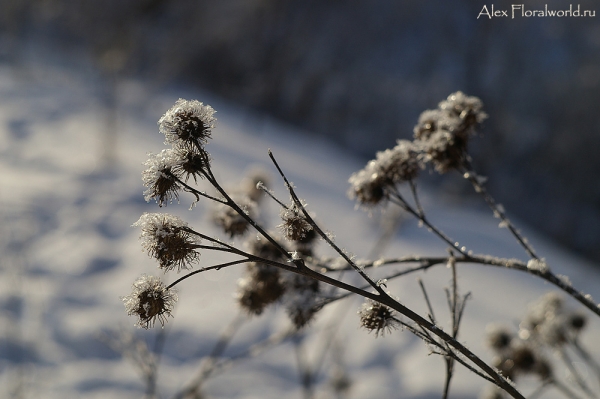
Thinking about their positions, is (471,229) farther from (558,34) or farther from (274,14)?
(274,14)

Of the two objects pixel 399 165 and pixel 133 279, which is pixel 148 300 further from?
pixel 133 279

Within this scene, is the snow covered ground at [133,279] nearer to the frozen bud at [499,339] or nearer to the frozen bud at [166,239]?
the frozen bud at [499,339]

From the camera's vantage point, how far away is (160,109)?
898cm

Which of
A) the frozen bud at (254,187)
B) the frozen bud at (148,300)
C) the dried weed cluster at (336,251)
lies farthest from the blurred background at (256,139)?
the frozen bud at (148,300)

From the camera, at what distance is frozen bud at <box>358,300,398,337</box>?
2.15ft

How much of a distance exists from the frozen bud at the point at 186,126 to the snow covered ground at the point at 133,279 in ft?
1.78

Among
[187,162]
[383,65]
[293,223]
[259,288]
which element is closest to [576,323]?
[259,288]

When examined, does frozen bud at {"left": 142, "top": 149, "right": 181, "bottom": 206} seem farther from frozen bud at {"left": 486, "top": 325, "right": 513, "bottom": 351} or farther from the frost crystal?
frozen bud at {"left": 486, "top": 325, "right": 513, "bottom": 351}

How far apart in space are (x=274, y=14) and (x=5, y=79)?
19.7 feet

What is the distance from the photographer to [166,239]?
60 cm

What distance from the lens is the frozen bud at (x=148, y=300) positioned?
600 mm

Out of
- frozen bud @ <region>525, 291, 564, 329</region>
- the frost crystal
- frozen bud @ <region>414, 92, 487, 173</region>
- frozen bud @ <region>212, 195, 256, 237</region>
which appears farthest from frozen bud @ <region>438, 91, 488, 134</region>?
frozen bud @ <region>525, 291, 564, 329</region>

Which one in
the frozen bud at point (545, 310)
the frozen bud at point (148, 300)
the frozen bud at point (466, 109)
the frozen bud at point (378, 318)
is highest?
the frozen bud at point (466, 109)

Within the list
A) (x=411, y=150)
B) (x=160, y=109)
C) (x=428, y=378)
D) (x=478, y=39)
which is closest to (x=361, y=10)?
(x=478, y=39)
